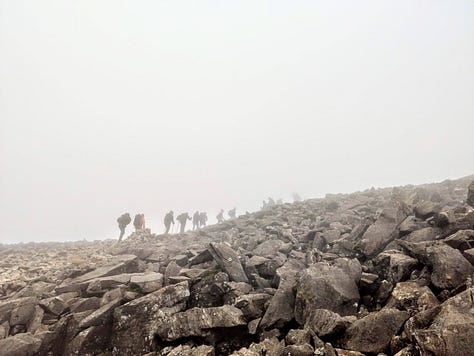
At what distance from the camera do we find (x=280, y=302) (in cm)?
1086

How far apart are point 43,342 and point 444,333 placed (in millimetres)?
13254

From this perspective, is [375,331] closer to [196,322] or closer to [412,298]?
[412,298]

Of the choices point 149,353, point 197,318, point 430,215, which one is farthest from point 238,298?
point 430,215

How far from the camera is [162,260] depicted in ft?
63.0

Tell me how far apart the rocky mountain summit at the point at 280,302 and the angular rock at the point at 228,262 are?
6cm

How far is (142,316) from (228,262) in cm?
503

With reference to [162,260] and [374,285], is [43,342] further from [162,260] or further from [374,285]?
[374,285]

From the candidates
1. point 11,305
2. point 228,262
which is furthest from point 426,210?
point 11,305

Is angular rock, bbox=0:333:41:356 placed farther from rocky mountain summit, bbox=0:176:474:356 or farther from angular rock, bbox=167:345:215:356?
angular rock, bbox=167:345:215:356

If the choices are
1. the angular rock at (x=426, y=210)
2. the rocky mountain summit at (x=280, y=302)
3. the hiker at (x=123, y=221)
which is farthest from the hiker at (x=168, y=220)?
the angular rock at (x=426, y=210)

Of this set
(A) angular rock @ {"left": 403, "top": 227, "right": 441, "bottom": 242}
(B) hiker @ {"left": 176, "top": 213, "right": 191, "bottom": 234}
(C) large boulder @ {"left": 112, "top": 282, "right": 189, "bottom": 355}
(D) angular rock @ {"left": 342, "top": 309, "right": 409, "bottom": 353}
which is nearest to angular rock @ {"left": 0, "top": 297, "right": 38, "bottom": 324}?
(C) large boulder @ {"left": 112, "top": 282, "right": 189, "bottom": 355}

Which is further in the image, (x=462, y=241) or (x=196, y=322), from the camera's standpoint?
(x=462, y=241)

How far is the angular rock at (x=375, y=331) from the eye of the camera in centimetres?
772

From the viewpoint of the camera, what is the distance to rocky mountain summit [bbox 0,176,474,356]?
7.86m
